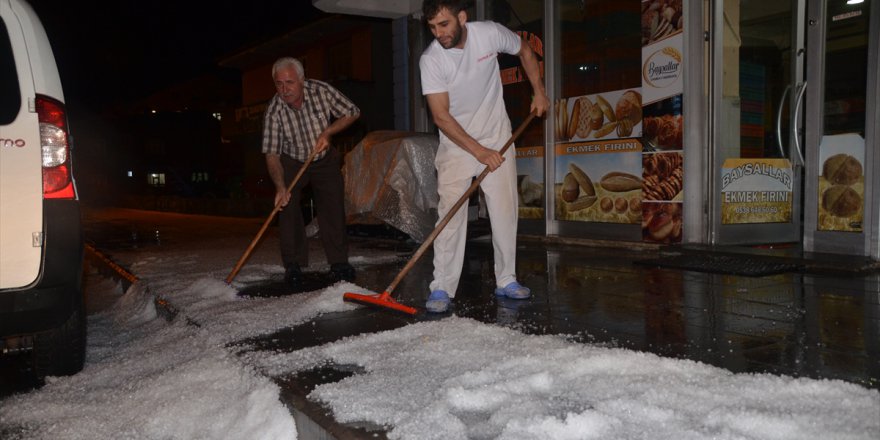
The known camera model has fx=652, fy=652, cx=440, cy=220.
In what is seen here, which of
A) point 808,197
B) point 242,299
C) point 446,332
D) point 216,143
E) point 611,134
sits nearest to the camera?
point 446,332

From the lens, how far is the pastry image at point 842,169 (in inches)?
207

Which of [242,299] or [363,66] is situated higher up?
[363,66]

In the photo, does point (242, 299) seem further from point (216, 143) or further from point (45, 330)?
point (216, 143)

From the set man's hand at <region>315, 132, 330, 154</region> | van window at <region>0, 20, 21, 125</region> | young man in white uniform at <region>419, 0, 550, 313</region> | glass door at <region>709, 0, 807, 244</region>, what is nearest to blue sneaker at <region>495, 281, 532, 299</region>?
young man in white uniform at <region>419, 0, 550, 313</region>

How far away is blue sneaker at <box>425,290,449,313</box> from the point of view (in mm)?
3707

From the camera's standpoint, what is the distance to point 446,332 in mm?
3133

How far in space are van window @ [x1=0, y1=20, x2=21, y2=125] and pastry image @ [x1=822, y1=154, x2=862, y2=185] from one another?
18.7 feet

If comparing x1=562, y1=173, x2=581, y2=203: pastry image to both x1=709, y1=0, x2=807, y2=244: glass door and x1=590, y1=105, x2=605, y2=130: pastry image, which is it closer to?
x1=590, y1=105, x2=605, y2=130: pastry image

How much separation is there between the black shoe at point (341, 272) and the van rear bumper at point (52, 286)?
7.59 ft

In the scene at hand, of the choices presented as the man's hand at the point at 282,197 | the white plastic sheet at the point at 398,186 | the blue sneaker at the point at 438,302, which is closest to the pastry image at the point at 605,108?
the white plastic sheet at the point at 398,186

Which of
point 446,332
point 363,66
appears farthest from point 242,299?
point 363,66

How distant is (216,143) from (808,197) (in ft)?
169

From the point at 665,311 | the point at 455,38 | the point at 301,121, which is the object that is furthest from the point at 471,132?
the point at 301,121

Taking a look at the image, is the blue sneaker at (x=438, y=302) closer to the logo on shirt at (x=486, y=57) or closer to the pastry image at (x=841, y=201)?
the logo on shirt at (x=486, y=57)
